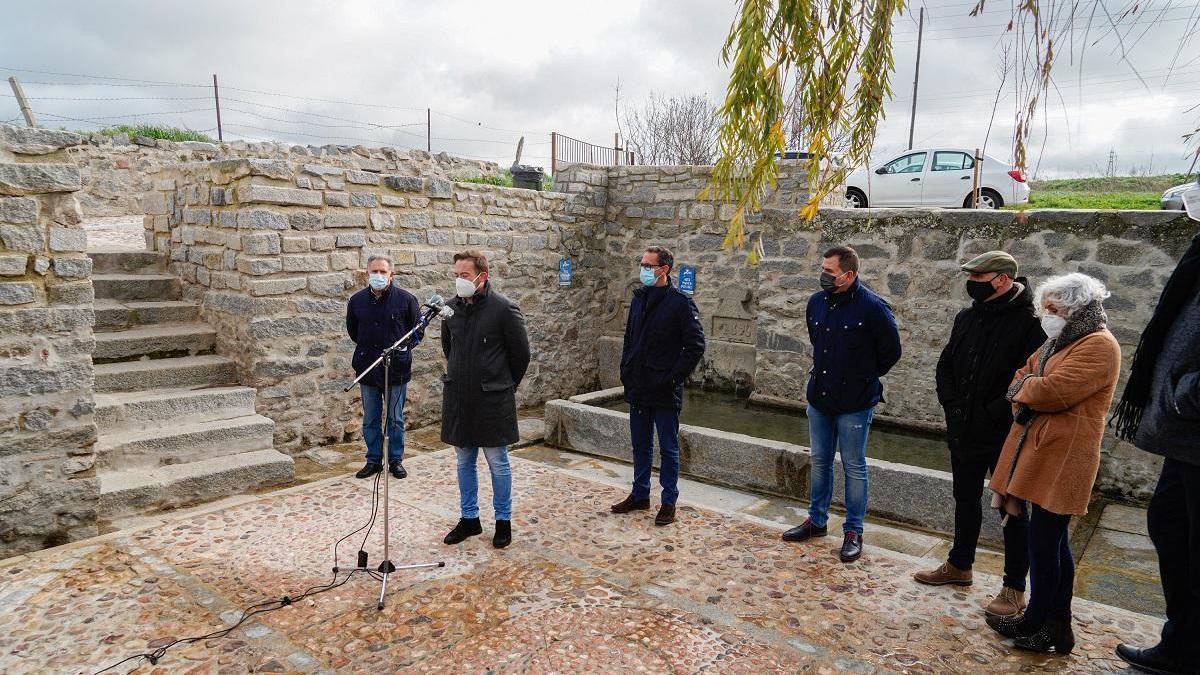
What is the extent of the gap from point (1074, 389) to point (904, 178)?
36.7 feet

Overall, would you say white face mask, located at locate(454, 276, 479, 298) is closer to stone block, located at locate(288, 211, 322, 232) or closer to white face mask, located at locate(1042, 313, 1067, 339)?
stone block, located at locate(288, 211, 322, 232)

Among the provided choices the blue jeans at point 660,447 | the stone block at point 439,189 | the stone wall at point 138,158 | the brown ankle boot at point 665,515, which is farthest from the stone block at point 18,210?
the stone wall at point 138,158

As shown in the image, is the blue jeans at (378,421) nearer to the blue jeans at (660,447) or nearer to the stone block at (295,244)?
the stone block at (295,244)

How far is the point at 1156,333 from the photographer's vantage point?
2.86m

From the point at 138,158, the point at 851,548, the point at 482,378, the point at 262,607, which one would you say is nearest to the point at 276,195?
the point at 482,378

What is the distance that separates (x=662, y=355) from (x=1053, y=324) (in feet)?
6.95

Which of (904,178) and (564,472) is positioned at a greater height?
(904,178)

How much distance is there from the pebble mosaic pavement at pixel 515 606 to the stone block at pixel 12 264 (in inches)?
60.4

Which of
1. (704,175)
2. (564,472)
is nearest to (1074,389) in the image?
(564,472)

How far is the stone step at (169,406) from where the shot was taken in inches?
198

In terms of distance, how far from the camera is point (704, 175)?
8.44 meters

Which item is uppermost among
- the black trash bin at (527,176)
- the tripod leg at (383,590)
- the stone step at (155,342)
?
the black trash bin at (527,176)

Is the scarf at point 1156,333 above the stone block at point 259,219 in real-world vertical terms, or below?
below

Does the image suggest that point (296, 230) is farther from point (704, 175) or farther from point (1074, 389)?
point (1074, 389)
